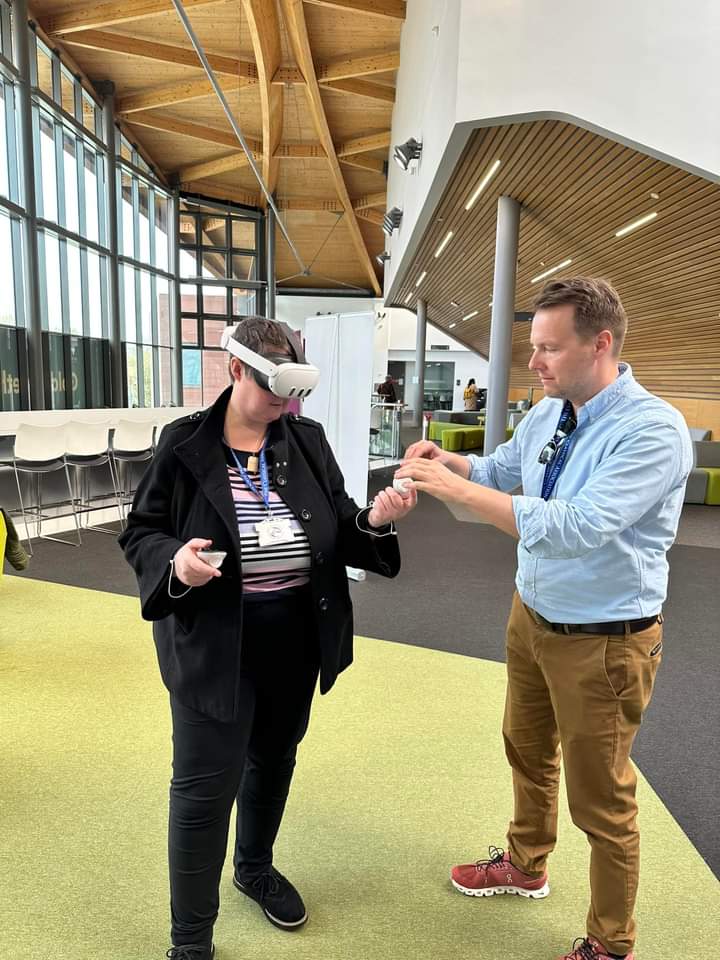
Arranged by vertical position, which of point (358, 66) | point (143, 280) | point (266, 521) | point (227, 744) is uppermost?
point (358, 66)

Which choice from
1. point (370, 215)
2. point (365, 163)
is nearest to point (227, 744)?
point (365, 163)

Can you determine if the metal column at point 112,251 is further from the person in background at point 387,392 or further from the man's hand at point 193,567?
the man's hand at point 193,567

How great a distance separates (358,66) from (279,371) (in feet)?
39.2

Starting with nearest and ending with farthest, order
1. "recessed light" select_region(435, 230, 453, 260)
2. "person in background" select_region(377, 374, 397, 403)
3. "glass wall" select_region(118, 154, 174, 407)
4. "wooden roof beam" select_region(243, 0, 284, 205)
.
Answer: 1. "wooden roof beam" select_region(243, 0, 284, 205)
2. "recessed light" select_region(435, 230, 453, 260)
3. "glass wall" select_region(118, 154, 174, 407)
4. "person in background" select_region(377, 374, 397, 403)

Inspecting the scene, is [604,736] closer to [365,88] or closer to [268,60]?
[268,60]

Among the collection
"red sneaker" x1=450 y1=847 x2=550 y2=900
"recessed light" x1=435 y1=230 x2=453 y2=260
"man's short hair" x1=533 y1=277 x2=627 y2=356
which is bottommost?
"red sneaker" x1=450 y1=847 x2=550 y2=900

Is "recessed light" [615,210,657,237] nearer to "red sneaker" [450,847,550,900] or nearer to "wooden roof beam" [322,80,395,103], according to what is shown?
"wooden roof beam" [322,80,395,103]

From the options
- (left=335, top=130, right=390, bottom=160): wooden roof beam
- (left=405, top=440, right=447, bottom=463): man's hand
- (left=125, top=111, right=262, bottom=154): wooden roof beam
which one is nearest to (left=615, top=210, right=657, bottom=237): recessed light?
(left=405, top=440, right=447, bottom=463): man's hand

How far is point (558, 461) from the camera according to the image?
5.29 feet

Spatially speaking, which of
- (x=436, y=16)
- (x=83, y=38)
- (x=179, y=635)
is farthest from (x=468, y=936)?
(x=83, y=38)

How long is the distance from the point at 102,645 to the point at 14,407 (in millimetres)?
6493

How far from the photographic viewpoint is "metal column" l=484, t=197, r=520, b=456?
27.8ft

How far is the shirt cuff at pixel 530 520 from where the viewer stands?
4.45 ft

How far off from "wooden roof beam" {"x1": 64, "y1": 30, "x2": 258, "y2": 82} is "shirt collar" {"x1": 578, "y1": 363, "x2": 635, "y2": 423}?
11.8 metres
